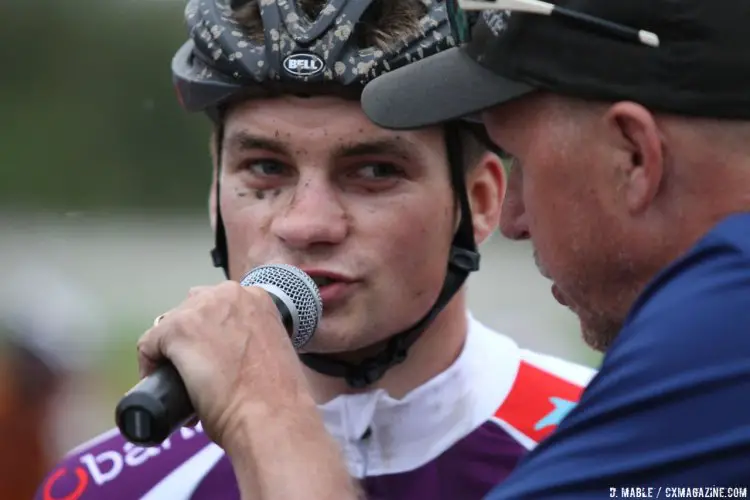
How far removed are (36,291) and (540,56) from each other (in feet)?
21.0

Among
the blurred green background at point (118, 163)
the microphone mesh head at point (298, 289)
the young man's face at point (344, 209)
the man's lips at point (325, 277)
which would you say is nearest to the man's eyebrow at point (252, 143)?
the young man's face at point (344, 209)

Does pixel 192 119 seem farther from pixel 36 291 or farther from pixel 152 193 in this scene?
pixel 36 291

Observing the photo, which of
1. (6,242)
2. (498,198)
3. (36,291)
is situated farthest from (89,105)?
(498,198)

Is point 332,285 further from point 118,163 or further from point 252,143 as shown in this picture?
point 118,163

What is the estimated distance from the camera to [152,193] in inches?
385

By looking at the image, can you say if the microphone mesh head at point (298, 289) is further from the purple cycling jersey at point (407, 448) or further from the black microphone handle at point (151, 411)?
the purple cycling jersey at point (407, 448)

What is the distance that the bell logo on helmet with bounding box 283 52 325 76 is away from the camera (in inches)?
105

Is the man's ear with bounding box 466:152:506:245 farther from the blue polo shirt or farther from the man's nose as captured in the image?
the blue polo shirt

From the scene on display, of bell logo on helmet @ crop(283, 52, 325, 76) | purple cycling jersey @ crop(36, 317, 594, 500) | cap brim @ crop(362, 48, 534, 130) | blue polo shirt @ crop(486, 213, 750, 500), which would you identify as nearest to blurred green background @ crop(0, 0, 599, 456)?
purple cycling jersey @ crop(36, 317, 594, 500)

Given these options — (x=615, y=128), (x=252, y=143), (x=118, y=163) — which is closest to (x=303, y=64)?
(x=252, y=143)

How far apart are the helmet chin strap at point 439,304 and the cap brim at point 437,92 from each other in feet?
1.96

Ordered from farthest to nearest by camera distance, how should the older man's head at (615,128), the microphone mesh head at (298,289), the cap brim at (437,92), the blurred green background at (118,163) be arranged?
the blurred green background at (118,163)
the microphone mesh head at (298,289)
the cap brim at (437,92)
the older man's head at (615,128)

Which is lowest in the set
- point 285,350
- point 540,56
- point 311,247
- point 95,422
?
point 95,422

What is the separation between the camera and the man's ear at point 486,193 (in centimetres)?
296
